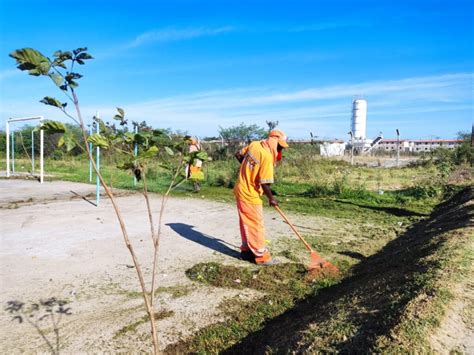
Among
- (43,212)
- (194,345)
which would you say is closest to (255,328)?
(194,345)

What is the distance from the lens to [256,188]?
5.29 m

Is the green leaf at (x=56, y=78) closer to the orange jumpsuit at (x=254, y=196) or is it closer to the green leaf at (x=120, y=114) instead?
the green leaf at (x=120, y=114)

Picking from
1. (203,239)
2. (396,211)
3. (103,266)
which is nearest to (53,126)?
(103,266)

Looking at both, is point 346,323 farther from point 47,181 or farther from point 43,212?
point 47,181

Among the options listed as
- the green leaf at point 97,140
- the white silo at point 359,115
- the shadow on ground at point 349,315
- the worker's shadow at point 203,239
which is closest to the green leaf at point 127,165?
the green leaf at point 97,140

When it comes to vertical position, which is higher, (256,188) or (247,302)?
(256,188)

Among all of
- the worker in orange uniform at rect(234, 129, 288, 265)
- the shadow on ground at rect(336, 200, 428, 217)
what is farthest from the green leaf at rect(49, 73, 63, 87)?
the shadow on ground at rect(336, 200, 428, 217)

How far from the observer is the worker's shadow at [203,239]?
19.8 ft

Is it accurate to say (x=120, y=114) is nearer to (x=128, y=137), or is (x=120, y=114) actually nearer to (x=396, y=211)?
(x=128, y=137)

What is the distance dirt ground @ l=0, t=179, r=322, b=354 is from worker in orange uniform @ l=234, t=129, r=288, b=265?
0.39 m

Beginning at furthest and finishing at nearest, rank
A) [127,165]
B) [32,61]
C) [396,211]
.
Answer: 1. [396,211]
2. [127,165]
3. [32,61]

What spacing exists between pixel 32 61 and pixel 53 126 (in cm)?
28

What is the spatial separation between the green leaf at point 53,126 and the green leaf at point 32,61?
222 millimetres

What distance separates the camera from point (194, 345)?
3133 millimetres
